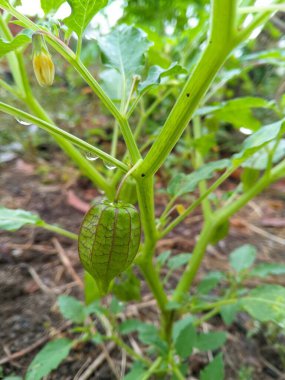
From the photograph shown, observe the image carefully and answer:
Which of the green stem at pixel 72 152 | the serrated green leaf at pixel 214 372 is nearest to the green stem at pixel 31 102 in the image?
the green stem at pixel 72 152

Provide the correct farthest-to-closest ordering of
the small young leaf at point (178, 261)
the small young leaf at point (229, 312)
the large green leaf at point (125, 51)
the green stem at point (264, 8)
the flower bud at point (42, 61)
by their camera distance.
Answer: the small young leaf at point (178, 261) → the small young leaf at point (229, 312) → the large green leaf at point (125, 51) → the flower bud at point (42, 61) → the green stem at point (264, 8)

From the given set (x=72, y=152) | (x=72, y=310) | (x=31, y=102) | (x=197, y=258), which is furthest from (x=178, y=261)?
(x=31, y=102)

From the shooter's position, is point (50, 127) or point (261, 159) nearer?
point (50, 127)

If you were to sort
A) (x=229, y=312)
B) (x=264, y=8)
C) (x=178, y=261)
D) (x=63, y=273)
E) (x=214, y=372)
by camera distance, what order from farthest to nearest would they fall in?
(x=63, y=273) → (x=178, y=261) → (x=229, y=312) → (x=214, y=372) → (x=264, y=8)

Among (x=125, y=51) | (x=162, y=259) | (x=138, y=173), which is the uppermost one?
(x=125, y=51)

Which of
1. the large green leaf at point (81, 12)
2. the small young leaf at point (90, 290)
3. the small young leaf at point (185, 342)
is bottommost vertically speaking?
the small young leaf at point (185, 342)

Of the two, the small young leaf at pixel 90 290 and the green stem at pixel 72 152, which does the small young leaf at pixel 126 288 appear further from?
the green stem at pixel 72 152

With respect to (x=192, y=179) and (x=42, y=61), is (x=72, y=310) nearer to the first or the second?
(x=192, y=179)

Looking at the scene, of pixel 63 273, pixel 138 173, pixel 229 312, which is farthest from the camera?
pixel 63 273
